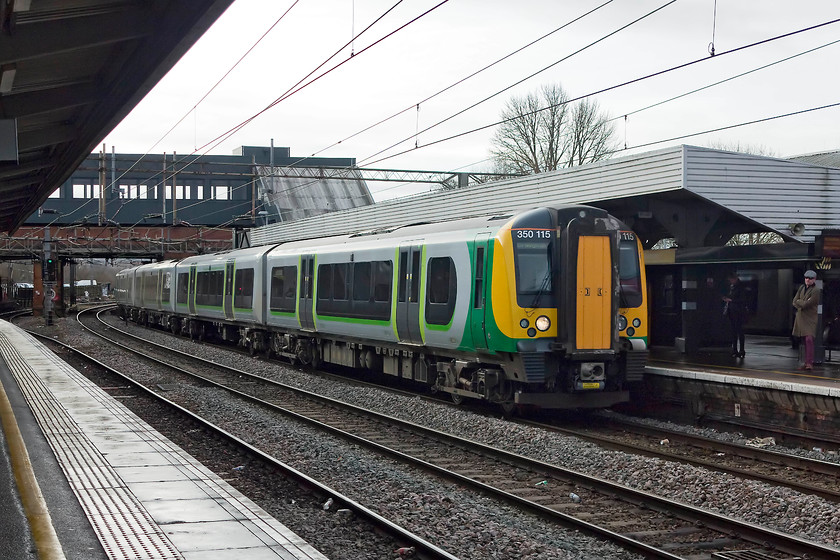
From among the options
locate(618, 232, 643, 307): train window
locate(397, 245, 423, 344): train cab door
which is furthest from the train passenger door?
locate(397, 245, 423, 344): train cab door

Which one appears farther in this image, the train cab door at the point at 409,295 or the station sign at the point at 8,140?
the train cab door at the point at 409,295

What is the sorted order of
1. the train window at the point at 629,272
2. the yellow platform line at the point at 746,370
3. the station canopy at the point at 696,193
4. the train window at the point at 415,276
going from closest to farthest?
the train window at the point at 629,272 < the yellow platform line at the point at 746,370 < the train window at the point at 415,276 < the station canopy at the point at 696,193

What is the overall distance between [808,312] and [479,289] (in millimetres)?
5412

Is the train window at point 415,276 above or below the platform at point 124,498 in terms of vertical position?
above

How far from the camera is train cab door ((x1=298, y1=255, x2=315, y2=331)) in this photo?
2009 centimetres

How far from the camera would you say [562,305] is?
1293 cm

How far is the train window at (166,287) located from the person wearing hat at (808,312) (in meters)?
26.7

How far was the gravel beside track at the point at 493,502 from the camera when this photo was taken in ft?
24.0

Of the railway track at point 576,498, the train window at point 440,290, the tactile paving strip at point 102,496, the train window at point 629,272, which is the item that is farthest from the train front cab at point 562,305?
the tactile paving strip at point 102,496

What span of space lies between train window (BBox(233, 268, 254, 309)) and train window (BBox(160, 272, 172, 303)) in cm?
1099

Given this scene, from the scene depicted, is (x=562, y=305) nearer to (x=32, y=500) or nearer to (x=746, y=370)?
(x=746, y=370)

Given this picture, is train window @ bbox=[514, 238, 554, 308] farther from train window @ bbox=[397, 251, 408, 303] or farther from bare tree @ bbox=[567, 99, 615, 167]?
bare tree @ bbox=[567, 99, 615, 167]

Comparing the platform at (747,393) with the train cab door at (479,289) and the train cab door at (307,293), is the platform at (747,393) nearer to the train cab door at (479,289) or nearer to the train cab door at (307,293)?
the train cab door at (479,289)

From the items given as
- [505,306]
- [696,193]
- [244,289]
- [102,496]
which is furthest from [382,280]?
[244,289]
